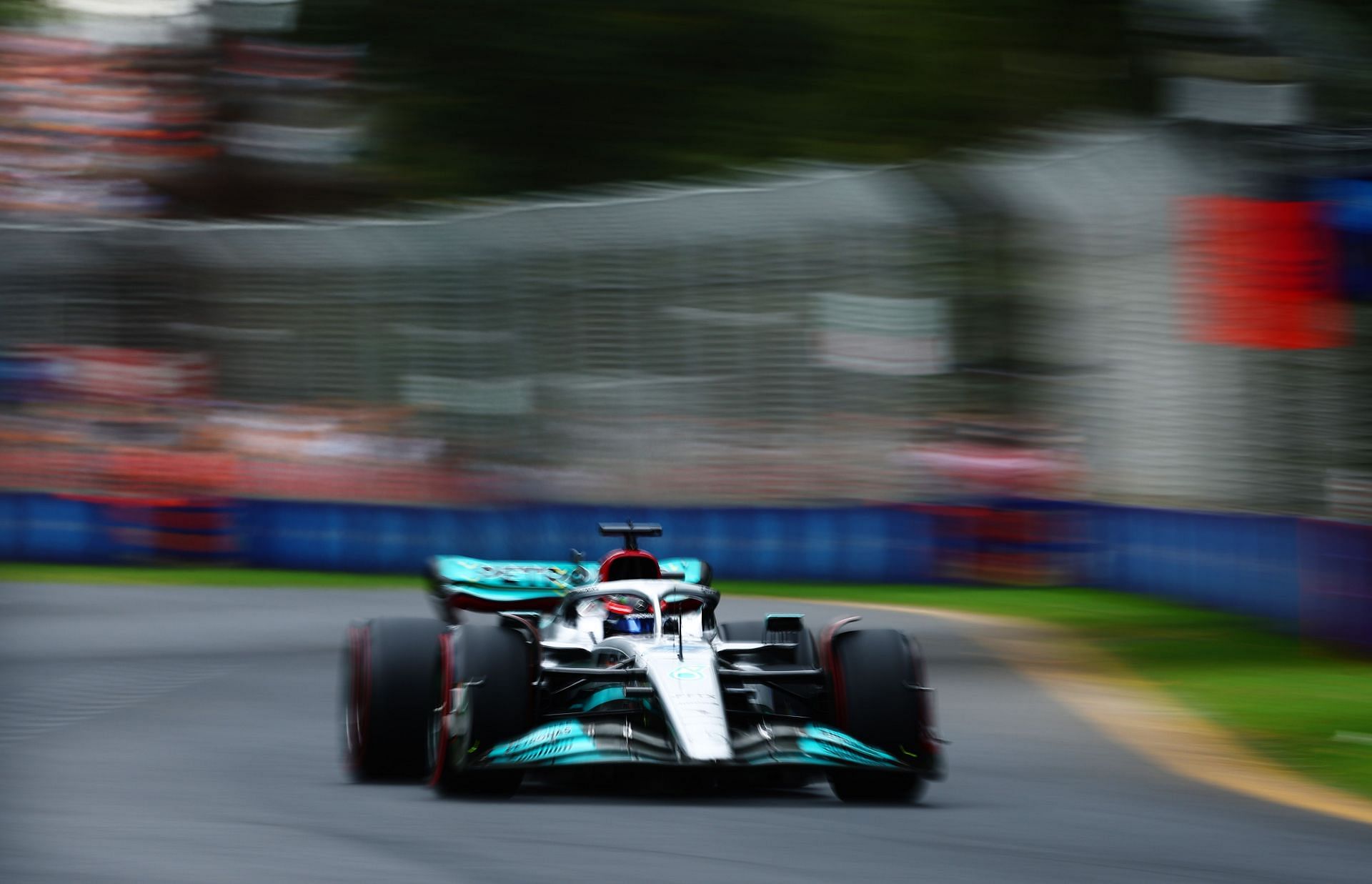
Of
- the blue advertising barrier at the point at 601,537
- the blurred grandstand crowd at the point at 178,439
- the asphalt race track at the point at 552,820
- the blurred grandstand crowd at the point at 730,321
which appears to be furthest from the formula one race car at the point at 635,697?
the blurred grandstand crowd at the point at 178,439

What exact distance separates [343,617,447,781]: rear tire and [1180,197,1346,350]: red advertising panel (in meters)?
8.79

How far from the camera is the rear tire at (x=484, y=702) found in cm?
729

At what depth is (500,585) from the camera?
8945 mm

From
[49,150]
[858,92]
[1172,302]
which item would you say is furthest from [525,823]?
[49,150]

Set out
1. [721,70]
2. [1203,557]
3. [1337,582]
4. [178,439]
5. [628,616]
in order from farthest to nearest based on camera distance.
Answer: [178,439], [1203,557], [1337,582], [721,70], [628,616]

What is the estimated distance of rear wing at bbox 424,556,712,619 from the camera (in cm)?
891

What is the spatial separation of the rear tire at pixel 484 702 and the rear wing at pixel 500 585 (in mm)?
1265

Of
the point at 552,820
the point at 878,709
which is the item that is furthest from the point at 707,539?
the point at 552,820

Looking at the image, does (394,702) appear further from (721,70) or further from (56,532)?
(56,532)

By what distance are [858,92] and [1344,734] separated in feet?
14.8

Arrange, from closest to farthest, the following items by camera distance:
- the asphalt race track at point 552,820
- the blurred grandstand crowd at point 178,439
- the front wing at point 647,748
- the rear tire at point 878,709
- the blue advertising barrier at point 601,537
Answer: the asphalt race track at point 552,820 < the front wing at point 647,748 < the rear tire at point 878,709 < the blue advertising barrier at point 601,537 < the blurred grandstand crowd at point 178,439

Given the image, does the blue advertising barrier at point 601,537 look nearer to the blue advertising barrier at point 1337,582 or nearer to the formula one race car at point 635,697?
the blue advertising barrier at point 1337,582

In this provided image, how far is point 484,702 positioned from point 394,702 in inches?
27.7

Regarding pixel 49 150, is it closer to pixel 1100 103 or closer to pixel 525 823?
pixel 1100 103
